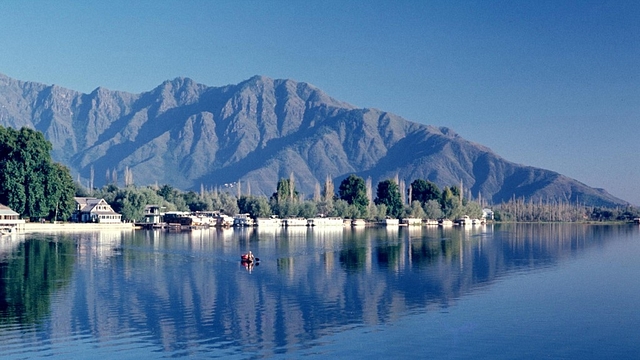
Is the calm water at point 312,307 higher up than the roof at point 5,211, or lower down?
lower down

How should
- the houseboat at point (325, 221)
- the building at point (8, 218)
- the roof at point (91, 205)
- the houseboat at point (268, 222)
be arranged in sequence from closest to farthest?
the building at point (8, 218) < the roof at point (91, 205) < the houseboat at point (268, 222) < the houseboat at point (325, 221)

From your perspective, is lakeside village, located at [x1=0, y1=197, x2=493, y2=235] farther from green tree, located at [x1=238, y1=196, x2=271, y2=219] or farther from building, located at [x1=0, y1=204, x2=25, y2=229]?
green tree, located at [x1=238, y1=196, x2=271, y2=219]

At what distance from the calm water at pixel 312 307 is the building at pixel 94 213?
71.3m

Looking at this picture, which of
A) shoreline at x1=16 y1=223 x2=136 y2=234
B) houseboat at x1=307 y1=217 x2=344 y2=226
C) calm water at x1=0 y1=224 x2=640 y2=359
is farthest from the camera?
houseboat at x1=307 y1=217 x2=344 y2=226

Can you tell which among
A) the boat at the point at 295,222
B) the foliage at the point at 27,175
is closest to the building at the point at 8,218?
the foliage at the point at 27,175

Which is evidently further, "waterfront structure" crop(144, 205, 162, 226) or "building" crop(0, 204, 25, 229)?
"waterfront structure" crop(144, 205, 162, 226)

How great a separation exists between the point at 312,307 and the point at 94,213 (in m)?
113

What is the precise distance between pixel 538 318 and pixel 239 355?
18.6 m

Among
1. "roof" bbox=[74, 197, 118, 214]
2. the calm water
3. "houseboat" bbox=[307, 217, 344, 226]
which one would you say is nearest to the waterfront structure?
"roof" bbox=[74, 197, 118, 214]

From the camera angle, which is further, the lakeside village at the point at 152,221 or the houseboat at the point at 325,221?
the houseboat at the point at 325,221

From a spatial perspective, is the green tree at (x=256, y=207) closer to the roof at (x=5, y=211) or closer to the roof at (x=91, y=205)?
the roof at (x=91, y=205)

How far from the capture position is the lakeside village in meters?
116

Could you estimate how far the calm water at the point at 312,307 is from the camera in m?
33.1

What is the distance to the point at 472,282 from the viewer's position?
56719 millimetres
